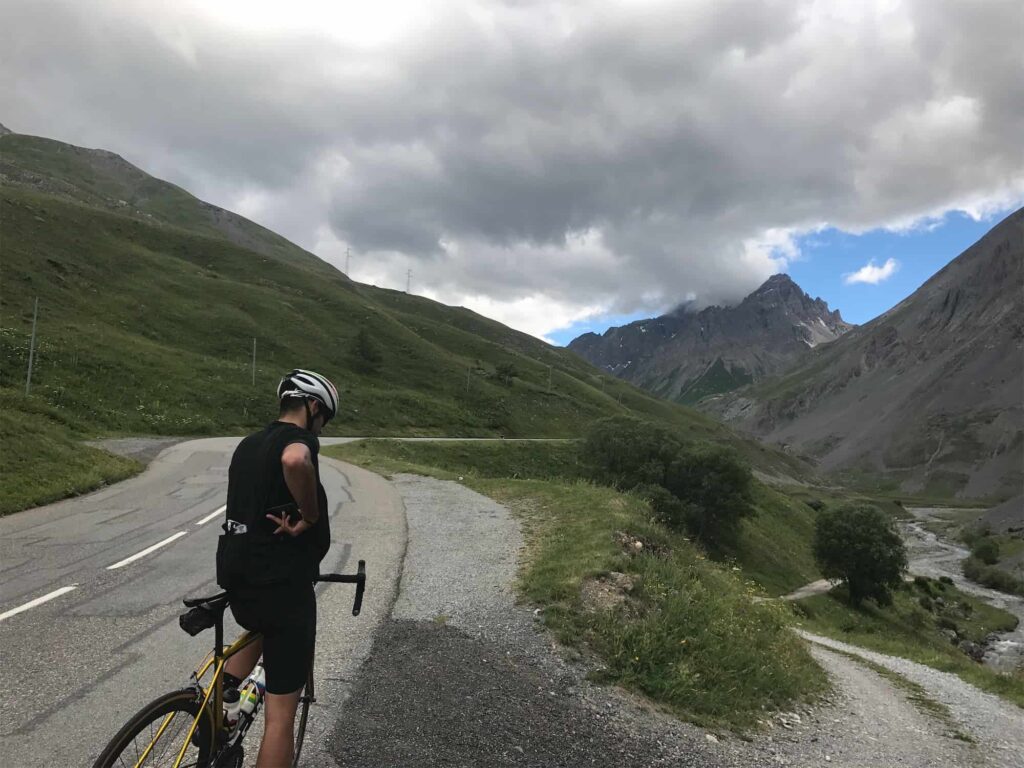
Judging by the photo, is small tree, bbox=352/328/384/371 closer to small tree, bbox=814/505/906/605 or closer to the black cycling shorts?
small tree, bbox=814/505/906/605

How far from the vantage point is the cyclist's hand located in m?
3.80

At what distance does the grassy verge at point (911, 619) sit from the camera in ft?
112

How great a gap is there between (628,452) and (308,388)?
50626mm

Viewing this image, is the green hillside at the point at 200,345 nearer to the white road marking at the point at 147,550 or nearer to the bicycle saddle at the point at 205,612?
the white road marking at the point at 147,550

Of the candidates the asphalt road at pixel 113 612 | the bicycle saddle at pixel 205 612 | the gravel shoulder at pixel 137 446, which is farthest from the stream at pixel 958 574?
the gravel shoulder at pixel 137 446

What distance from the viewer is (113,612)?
8.79 meters

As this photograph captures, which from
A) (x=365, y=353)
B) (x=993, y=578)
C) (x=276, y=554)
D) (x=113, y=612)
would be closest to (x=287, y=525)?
(x=276, y=554)

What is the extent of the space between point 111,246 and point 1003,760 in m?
113

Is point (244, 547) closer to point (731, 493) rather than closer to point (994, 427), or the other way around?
point (731, 493)

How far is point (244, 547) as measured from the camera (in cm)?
383

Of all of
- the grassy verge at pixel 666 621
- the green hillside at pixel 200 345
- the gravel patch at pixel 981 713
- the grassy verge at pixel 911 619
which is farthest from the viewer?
the green hillside at pixel 200 345

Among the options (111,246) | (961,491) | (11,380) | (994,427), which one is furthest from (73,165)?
(994,427)

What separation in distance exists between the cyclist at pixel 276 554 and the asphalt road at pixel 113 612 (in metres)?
1.56

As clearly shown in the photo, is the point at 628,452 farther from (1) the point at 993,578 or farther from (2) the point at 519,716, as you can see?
(1) the point at 993,578
